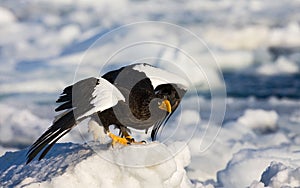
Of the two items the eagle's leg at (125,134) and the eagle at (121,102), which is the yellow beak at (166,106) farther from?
the eagle's leg at (125,134)

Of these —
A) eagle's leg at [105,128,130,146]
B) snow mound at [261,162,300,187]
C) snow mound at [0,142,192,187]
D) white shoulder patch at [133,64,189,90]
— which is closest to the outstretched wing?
snow mound at [0,142,192,187]

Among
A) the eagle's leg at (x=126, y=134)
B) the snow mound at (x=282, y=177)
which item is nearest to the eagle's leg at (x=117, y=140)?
the eagle's leg at (x=126, y=134)

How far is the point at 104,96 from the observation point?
10.4 meters

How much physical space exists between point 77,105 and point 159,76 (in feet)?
7.61

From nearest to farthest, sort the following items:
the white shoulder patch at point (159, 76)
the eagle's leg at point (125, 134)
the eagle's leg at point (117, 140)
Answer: the eagle's leg at point (117, 140)
the eagle's leg at point (125, 134)
the white shoulder patch at point (159, 76)

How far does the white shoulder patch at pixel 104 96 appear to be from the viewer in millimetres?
10234

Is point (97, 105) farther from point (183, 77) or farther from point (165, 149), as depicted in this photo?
point (183, 77)

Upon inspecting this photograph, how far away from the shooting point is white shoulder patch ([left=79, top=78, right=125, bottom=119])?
10.2 meters

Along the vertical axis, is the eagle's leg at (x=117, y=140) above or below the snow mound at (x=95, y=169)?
above

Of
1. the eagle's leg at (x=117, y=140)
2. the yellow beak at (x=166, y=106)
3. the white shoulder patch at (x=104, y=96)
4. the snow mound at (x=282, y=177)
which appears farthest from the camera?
the snow mound at (x=282, y=177)

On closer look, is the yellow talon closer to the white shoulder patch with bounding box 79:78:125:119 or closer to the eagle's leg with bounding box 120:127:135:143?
the eagle's leg with bounding box 120:127:135:143

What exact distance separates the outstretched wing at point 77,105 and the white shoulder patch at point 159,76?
133 centimetres

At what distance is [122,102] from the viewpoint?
11.0m

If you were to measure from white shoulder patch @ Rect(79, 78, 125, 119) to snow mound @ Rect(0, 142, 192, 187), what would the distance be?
0.92m
